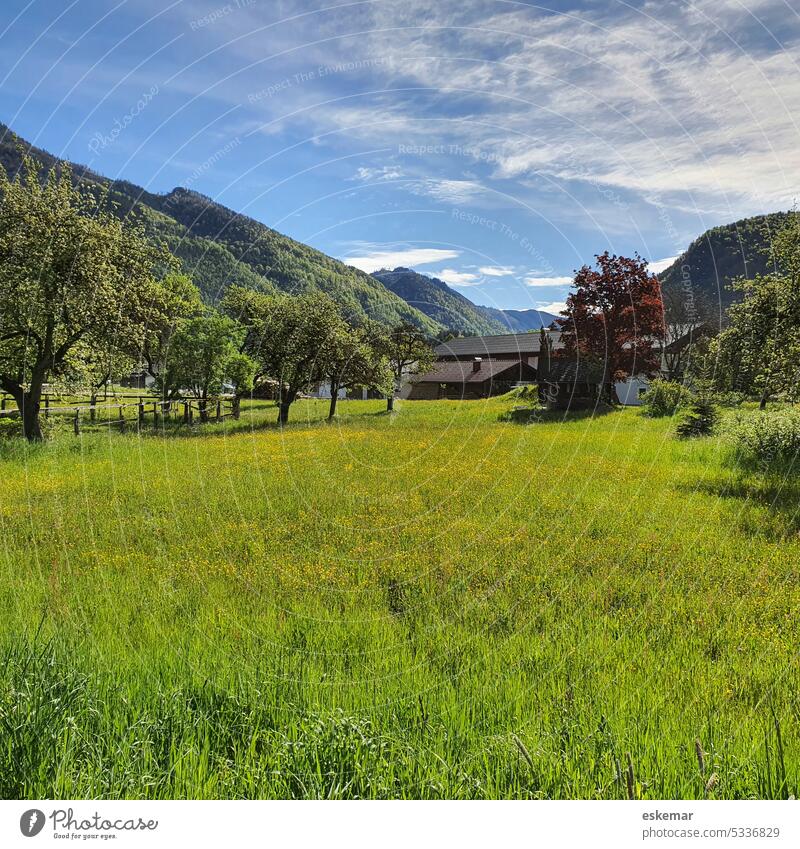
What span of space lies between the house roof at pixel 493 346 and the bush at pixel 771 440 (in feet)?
259

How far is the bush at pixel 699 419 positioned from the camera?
23766 mm

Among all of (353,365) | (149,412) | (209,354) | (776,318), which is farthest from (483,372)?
(776,318)

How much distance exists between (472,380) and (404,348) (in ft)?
106

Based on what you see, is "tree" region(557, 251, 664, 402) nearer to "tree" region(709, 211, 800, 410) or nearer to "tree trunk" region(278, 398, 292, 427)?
"tree" region(709, 211, 800, 410)

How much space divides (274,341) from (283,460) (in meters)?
21.4

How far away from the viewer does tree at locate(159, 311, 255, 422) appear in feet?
122

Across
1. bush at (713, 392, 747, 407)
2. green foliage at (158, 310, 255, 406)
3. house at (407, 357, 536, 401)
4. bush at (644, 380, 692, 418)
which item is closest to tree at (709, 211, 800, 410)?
bush at (713, 392, 747, 407)

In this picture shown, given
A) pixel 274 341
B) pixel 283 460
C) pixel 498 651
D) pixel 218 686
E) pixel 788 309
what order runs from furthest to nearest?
pixel 274 341 < pixel 283 460 < pixel 788 309 < pixel 498 651 < pixel 218 686

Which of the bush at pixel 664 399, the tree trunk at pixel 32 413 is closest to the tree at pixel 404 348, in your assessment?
the bush at pixel 664 399

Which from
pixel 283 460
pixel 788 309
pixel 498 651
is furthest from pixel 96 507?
pixel 788 309

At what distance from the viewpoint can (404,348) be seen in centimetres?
5847

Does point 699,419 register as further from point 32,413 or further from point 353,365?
point 32,413

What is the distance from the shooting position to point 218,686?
15.1 ft

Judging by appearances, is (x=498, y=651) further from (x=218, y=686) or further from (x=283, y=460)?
(x=283, y=460)
